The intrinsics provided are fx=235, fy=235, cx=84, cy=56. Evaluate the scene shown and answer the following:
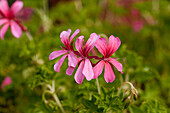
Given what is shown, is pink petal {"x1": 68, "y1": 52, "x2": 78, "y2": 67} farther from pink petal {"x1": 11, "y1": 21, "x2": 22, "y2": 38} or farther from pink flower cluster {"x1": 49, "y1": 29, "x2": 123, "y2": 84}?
pink petal {"x1": 11, "y1": 21, "x2": 22, "y2": 38}

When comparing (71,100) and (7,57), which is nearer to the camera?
(71,100)

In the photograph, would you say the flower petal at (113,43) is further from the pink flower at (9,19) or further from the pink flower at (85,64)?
the pink flower at (9,19)

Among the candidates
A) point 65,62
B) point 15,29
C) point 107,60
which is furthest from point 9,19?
point 107,60

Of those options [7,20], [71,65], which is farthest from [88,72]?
[7,20]

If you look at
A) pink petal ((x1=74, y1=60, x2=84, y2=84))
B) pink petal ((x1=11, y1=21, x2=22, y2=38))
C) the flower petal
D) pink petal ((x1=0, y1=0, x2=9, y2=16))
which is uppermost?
pink petal ((x1=0, y1=0, x2=9, y2=16))

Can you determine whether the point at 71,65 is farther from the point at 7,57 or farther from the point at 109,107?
the point at 7,57

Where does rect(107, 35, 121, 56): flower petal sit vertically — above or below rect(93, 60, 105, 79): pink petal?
above

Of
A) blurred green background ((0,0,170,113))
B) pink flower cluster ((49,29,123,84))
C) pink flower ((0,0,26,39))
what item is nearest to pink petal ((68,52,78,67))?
pink flower cluster ((49,29,123,84))

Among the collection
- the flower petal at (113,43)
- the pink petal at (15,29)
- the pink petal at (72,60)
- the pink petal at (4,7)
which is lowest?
the pink petal at (72,60)

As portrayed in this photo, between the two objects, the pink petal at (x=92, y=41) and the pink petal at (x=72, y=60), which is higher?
the pink petal at (x=92, y=41)

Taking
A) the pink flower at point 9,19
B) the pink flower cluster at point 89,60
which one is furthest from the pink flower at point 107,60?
the pink flower at point 9,19

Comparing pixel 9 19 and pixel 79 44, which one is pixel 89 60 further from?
pixel 9 19
